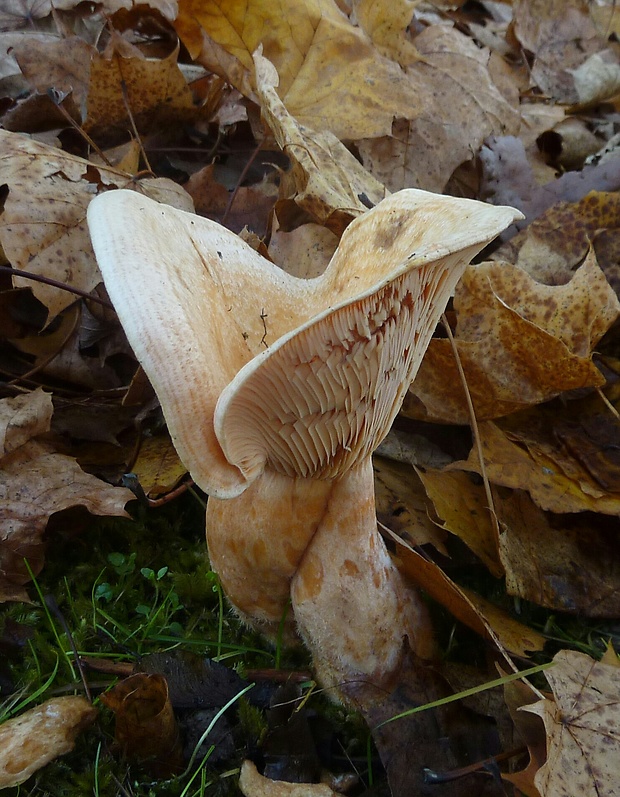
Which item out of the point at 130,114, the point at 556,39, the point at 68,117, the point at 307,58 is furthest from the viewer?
the point at 556,39

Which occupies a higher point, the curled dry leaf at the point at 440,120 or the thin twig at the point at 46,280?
the curled dry leaf at the point at 440,120

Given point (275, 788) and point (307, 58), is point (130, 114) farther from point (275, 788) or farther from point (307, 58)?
point (275, 788)

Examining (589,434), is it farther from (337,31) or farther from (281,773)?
(337,31)

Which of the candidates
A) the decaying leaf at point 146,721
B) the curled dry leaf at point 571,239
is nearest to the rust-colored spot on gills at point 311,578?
the decaying leaf at point 146,721

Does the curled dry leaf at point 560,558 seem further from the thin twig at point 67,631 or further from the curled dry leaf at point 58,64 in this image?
the curled dry leaf at point 58,64

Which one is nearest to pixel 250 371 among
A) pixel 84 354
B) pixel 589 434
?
pixel 84 354

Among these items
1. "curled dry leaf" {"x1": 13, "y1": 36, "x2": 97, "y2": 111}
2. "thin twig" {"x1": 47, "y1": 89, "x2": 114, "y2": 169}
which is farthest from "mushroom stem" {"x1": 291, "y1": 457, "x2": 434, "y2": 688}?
"curled dry leaf" {"x1": 13, "y1": 36, "x2": 97, "y2": 111}

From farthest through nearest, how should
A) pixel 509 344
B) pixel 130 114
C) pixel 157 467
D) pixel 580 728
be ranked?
pixel 130 114 → pixel 157 467 → pixel 509 344 → pixel 580 728

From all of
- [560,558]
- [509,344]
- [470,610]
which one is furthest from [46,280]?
[560,558]
